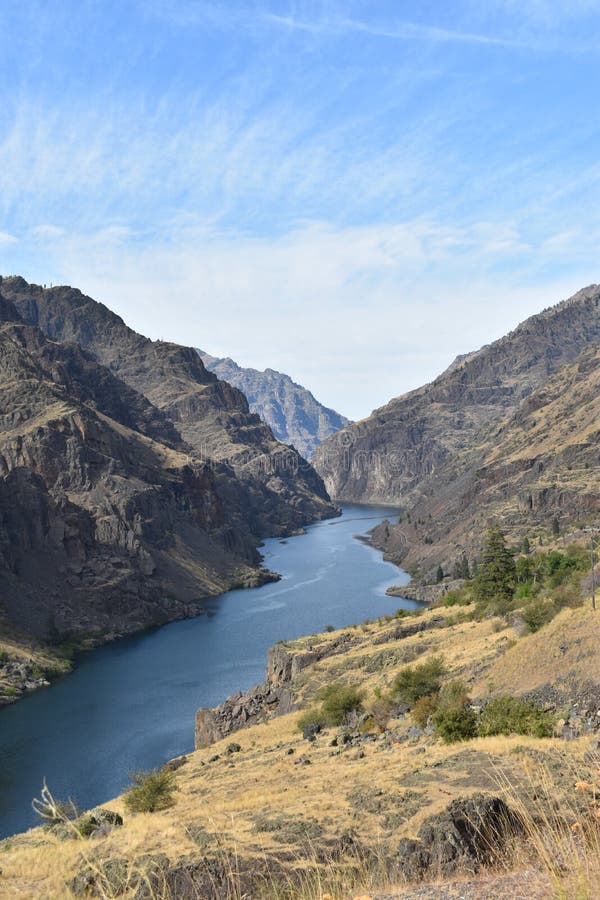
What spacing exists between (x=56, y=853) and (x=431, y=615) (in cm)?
5793

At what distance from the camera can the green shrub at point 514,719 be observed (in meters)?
27.2

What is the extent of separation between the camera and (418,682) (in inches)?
1779

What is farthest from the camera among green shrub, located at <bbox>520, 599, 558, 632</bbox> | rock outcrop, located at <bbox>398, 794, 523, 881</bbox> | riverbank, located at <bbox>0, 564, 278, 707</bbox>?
Answer: riverbank, located at <bbox>0, 564, 278, 707</bbox>

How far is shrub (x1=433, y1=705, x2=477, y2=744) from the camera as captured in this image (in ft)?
99.3

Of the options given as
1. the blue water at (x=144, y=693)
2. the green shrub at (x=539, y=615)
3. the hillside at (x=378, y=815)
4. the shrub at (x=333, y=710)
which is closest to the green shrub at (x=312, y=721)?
the shrub at (x=333, y=710)

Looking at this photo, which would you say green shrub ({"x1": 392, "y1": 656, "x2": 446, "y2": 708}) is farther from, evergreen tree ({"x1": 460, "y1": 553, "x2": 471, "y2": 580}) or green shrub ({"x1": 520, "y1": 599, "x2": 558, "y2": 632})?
evergreen tree ({"x1": 460, "y1": 553, "x2": 471, "y2": 580})

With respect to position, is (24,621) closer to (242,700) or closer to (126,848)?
(242,700)

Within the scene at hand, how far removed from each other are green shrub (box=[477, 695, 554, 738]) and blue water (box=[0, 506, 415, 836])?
66.1ft

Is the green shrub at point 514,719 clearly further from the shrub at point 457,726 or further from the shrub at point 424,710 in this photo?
the shrub at point 424,710

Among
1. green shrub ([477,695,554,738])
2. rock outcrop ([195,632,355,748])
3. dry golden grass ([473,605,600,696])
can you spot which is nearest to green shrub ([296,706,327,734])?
rock outcrop ([195,632,355,748])

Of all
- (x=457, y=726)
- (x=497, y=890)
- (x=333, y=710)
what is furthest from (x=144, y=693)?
(x=497, y=890)

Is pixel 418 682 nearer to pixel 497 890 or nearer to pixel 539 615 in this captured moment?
pixel 539 615

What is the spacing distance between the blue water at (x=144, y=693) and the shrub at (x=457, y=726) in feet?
59.6

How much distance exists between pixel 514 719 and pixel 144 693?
265 ft
